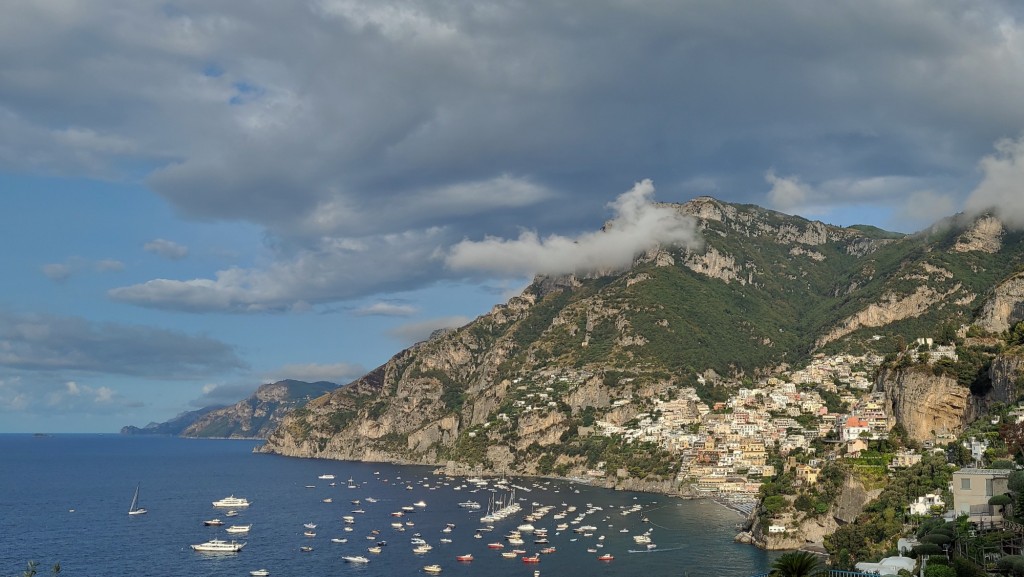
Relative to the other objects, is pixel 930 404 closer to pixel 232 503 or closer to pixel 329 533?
pixel 329 533

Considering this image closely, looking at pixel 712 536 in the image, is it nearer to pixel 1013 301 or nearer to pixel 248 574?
pixel 248 574

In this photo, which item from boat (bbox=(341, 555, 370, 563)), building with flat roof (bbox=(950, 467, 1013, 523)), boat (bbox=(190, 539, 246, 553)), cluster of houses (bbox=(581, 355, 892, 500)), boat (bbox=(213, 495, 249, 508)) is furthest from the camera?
boat (bbox=(213, 495, 249, 508))

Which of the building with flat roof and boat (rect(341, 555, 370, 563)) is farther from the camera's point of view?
boat (rect(341, 555, 370, 563))

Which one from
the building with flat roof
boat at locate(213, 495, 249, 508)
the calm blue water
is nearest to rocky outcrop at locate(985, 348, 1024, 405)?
the calm blue water

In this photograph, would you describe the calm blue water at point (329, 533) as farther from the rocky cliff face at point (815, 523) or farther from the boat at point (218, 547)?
the rocky cliff face at point (815, 523)

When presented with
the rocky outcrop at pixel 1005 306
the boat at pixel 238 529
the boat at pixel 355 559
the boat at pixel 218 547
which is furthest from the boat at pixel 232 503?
the rocky outcrop at pixel 1005 306

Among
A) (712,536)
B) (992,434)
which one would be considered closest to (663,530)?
(712,536)

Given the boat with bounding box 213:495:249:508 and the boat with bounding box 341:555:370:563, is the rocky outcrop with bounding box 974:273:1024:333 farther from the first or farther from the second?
the boat with bounding box 213:495:249:508
